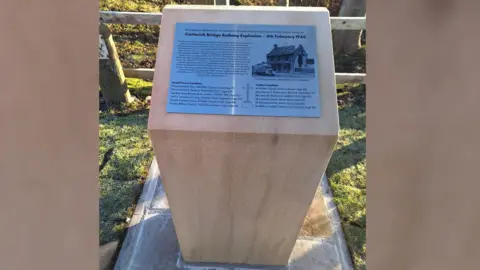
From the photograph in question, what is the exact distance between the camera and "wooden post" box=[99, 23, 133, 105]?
13.9 ft

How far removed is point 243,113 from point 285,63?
36cm

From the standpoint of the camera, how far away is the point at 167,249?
115 inches

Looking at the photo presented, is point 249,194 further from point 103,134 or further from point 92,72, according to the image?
point 103,134

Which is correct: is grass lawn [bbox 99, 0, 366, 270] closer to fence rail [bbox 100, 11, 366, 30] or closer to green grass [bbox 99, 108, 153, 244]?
green grass [bbox 99, 108, 153, 244]

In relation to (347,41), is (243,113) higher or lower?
lower

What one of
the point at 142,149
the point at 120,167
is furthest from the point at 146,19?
the point at 120,167

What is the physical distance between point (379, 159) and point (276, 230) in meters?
2.25

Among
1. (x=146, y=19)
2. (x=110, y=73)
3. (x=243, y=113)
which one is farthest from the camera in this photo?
(x=110, y=73)

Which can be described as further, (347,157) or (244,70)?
(347,157)

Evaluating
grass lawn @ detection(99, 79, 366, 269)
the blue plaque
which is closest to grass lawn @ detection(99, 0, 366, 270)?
grass lawn @ detection(99, 79, 366, 269)

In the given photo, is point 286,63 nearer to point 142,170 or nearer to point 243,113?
point 243,113

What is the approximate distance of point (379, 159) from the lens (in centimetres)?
25

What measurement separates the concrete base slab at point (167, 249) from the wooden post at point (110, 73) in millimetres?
1573

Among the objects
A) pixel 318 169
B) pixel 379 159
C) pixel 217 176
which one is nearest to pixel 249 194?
pixel 217 176
